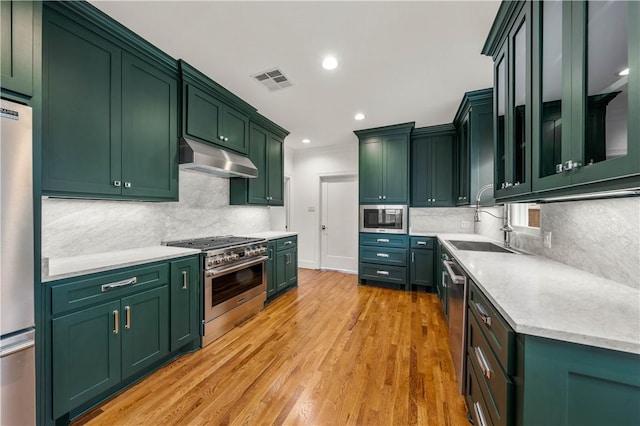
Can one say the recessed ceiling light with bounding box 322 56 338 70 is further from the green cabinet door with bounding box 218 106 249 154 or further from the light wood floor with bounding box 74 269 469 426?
the light wood floor with bounding box 74 269 469 426

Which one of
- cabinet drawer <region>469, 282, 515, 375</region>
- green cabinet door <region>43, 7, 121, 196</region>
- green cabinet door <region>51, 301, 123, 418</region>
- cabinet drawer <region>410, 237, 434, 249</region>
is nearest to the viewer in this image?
cabinet drawer <region>469, 282, 515, 375</region>

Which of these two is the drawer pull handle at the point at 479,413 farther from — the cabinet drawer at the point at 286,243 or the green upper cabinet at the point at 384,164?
the green upper cabinet at the point at 384,164

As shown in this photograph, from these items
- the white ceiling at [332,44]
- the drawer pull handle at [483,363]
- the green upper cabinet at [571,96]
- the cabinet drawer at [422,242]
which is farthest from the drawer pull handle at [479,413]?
the cabinet drawer at [422,242]

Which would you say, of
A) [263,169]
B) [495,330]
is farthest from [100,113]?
[495,330]

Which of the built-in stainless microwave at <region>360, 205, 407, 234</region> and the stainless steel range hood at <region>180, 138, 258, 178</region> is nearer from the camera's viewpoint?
the stainless steel range hood at <region>180, 138, 258, 178</region>

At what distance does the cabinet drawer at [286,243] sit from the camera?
11.9 ft

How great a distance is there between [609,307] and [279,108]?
3.55m

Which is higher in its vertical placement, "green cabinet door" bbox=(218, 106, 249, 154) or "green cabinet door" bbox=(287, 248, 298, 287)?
"green cabinet door" bbox=(218, 106, 249, 154)

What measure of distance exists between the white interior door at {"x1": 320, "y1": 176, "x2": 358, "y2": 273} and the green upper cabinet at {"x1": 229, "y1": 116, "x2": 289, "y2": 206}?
1498 millimetres

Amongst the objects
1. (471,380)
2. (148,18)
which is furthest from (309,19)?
(471,380)

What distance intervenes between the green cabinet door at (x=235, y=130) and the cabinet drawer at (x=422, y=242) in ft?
9.80

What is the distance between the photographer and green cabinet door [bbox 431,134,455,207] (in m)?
4.09

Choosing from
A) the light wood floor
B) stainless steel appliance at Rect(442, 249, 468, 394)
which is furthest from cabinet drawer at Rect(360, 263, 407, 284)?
stainless steel appliance at Rect(442, 249, 468, 394)

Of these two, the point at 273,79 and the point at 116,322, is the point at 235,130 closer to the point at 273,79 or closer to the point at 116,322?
the point at 273,79
